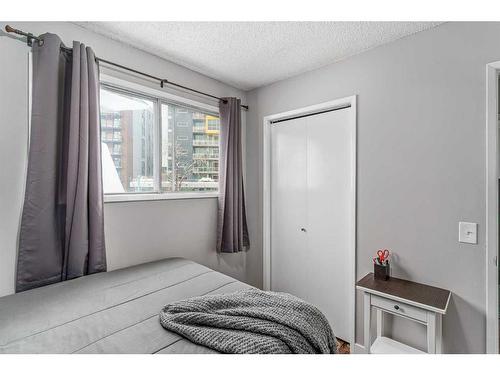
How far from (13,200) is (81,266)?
0.54m

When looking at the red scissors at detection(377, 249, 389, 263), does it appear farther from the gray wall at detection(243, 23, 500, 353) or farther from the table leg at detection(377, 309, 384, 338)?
the table leg at detection(377, 309, 384, 338)

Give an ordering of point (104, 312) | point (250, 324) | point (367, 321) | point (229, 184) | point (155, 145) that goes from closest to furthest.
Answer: point (250, 324) < point (104, 312) < point (367, 321) < point (155, 145) < point (229, 184)

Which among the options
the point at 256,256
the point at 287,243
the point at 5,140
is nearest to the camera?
the point at 5,140

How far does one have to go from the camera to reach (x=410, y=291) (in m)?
1.64

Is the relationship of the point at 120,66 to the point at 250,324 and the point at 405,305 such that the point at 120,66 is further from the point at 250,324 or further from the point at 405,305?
the point at 405,305

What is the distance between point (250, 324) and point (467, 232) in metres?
1.52

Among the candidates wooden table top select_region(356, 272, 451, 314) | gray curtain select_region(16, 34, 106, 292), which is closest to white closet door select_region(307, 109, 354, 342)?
wooden table top select_region(356, 272, 451, 314)

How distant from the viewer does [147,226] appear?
6.72 feet

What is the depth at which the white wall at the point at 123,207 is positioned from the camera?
142cm

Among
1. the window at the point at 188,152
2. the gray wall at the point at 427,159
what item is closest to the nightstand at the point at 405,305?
the gray wall at the point at 427,159

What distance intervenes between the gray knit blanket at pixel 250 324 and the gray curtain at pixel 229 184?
52.6 inches

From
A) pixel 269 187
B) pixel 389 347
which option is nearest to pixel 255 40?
pixel 269 187
